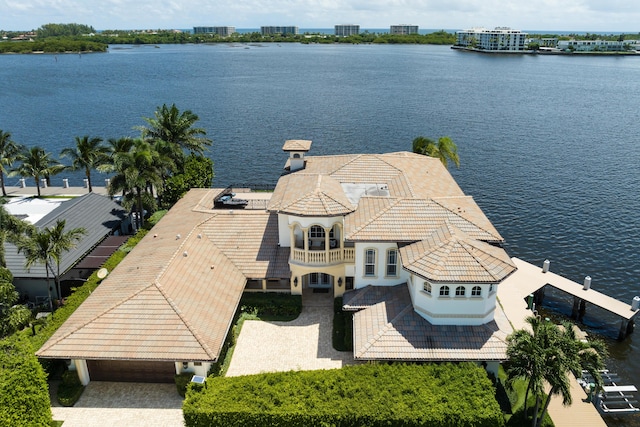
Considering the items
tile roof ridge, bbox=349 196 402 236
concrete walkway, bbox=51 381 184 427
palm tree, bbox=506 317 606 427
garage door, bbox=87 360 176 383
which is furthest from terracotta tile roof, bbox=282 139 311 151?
palm tree, bbox=506 317 606 427

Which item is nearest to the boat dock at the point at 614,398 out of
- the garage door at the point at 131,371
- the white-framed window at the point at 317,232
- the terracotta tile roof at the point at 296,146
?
the white-framed window at the point at 317,232

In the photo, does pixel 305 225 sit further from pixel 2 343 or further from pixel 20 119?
pixel 20 119

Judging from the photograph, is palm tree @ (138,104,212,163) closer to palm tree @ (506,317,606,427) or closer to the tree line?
the tree line

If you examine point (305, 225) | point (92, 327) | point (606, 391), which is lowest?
point (606, 391)

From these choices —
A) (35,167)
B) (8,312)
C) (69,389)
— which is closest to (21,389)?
(69,389)

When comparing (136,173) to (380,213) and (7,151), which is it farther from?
(380,213)

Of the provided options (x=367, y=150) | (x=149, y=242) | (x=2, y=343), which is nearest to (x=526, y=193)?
(x=367, y=150)
